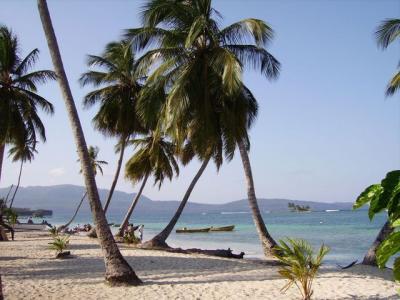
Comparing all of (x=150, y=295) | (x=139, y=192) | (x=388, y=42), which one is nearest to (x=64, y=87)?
(x=150, y=295)

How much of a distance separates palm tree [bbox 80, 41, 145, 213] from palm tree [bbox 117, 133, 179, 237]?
1065mm

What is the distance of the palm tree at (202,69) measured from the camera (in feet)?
52.4

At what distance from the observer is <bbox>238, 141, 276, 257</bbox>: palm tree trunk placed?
15.8 meters

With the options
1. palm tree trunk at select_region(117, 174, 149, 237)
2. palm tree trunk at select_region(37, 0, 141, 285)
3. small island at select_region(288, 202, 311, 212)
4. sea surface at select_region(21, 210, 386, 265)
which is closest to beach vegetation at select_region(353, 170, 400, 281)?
sea surface at select_region(21, 210, 386, 265)

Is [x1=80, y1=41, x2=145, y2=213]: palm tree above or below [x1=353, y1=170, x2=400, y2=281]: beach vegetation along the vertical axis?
above

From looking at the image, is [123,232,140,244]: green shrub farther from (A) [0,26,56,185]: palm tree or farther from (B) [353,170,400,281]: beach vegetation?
(B) [353,170,400,281]: beach vegetation

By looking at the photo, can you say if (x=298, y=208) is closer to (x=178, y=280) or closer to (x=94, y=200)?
(x=178, y=280)

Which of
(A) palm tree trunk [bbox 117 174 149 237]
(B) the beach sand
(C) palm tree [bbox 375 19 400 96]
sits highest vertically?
(C) palm tree [bbox 375 19 400 96]

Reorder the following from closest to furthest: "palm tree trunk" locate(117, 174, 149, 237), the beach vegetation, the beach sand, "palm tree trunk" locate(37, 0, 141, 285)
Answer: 1. the beach vegetation
2. the beach sand
3. "palm tree trunk" locate(37, 0, 141, 285)
4. "palm tree trunk" locate(117, 174, 149, 237)

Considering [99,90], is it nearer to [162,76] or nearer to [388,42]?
[162,76]

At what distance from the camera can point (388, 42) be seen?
15.9 m

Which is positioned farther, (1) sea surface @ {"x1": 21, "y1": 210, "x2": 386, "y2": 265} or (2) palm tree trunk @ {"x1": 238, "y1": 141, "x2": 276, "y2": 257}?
(1) sea surface @ {"x1": 21, "y1": 210, "x2": 386, "y2": 265}

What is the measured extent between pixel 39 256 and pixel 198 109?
26.9ft

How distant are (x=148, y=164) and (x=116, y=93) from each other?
4658 mm
